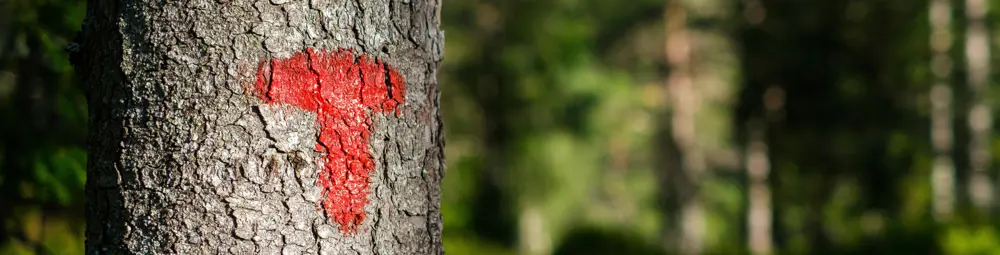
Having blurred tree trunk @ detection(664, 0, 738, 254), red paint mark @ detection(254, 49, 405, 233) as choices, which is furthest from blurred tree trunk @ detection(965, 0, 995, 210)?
red paint mark @ detection(254, 49, 405, 233)

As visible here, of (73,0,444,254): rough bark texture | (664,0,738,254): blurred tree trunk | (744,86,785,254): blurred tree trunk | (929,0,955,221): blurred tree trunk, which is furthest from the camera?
(664,0,738,254): blurred tree trunk

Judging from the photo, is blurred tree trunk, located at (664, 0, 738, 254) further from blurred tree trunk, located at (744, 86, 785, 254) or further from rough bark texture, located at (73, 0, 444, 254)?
rough bark texture, located at (73, 0, 444, 254)

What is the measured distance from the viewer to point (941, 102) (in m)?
16.3

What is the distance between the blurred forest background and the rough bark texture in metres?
5.23

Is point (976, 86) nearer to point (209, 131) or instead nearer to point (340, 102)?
point (340, 102)

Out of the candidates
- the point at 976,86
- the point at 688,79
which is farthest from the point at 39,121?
the point at 688,79

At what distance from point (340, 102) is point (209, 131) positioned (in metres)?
0.22

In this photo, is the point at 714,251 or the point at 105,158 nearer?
the point at 105,158

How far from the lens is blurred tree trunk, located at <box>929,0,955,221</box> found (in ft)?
53.2

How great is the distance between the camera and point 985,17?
53.7 ft

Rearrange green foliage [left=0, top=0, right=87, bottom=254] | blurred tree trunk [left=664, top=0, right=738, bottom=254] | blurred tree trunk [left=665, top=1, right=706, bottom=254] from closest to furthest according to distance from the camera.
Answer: green foliage [left=0, top=0, right=87, bottom=254], blurred tree trunk [left=664, top=0, right=738, bottom=254], blurred tree trunk [left=665, top=1, right=706, bottom=254]

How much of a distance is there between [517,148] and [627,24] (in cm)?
386

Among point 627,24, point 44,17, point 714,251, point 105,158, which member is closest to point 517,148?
point 627,24

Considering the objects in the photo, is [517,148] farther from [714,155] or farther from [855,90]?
[714,155]
